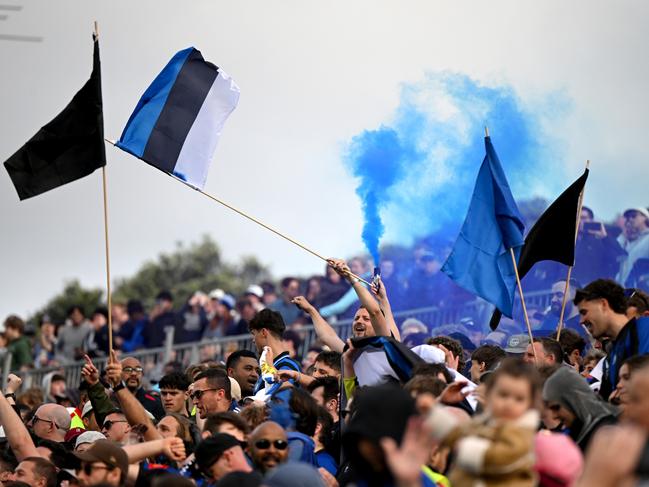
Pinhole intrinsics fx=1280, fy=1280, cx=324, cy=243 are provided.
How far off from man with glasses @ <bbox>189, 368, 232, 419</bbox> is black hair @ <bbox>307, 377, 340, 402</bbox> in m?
0.64

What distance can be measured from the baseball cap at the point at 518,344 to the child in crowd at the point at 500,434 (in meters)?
5.19

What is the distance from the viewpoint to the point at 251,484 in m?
6.25

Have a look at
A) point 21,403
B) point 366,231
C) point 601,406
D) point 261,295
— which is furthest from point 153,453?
point 261,295

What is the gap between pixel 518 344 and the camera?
10938 millimetres

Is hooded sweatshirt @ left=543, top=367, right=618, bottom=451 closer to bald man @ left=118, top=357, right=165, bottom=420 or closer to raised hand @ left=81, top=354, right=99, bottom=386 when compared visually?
raised hand @ left=81, top=354, right=99, bottom=386

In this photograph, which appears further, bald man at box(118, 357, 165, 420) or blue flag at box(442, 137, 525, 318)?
bald man at box(118, 357, 165, 420)

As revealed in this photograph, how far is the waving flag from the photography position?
37.4 feet

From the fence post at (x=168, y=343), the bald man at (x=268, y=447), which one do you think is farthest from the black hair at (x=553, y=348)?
the fence post at (x=168, y=343)

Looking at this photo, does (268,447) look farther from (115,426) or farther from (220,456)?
(115,426)

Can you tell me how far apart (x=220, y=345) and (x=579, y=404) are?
11.8m

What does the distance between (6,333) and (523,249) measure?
11.7m

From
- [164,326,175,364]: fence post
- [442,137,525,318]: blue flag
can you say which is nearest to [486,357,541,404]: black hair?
[442,137,525,318]: blue flag

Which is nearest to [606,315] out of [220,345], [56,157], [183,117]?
[183,117]

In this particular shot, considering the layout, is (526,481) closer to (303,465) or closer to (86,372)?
(303,465)
